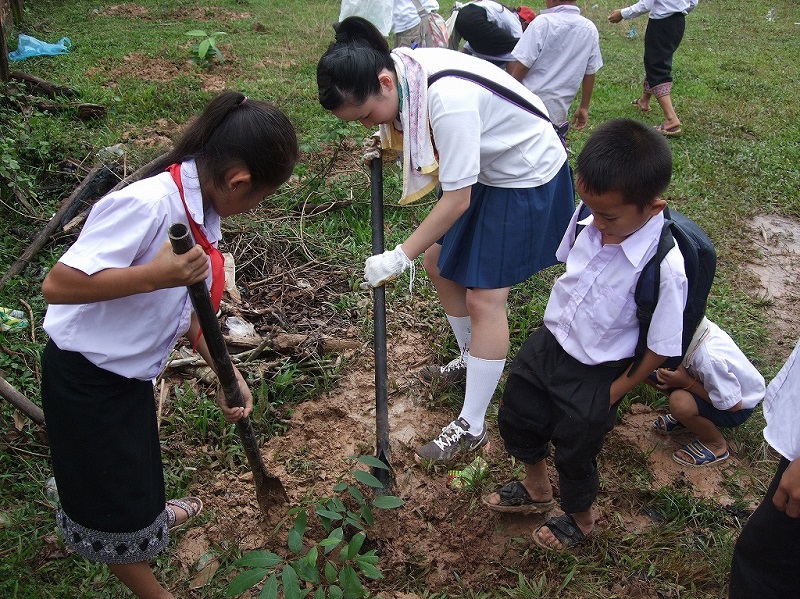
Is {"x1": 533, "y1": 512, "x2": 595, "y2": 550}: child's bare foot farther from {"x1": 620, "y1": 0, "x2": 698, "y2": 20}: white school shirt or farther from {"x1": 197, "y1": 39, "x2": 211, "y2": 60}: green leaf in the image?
{"x1": 197, "y1": 39, "x2": 211, "y2": 60}: green leaf

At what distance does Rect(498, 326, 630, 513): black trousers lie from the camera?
6.55 feet

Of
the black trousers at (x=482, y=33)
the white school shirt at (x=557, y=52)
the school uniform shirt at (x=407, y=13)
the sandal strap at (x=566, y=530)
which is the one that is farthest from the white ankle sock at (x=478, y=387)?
the school uniform shirt at (x=407, y=13)

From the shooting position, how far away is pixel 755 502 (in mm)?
2576

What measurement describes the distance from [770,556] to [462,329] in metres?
1.63

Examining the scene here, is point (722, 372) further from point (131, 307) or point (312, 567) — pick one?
point (131, 307)

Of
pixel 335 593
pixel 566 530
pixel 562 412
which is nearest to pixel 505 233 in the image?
pixel 562 412

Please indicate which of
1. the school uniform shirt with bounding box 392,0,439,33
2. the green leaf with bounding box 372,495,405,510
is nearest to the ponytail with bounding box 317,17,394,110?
the green leaf with bounding box 372,495,405,510

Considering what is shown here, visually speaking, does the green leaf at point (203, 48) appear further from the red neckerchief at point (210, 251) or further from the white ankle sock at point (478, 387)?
the red neckerchief at point (210, 251)

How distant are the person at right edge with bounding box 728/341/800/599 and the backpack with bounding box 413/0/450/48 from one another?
164 inches

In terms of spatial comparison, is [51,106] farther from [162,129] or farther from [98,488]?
[98,488]

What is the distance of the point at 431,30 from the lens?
5098 mm

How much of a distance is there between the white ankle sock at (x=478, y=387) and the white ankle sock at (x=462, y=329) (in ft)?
1.17

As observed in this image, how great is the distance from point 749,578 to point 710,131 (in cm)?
545

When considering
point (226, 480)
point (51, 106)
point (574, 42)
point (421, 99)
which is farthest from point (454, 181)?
point (51, 106)
